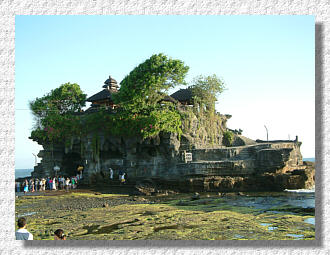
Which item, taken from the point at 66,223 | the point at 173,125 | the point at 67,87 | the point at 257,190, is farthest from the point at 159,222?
the point at 67,87

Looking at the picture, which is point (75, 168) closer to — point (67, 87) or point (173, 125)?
point (67, 87)

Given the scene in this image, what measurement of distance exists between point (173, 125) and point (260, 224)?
15642mm

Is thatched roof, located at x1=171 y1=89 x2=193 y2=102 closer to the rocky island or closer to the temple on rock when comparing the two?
the temple on rock

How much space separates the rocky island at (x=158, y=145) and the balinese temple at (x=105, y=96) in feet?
12.1

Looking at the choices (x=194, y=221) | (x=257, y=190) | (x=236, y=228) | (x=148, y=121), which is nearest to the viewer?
(x=236, y=228)

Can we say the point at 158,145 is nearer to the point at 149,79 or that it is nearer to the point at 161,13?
the point at 149,79

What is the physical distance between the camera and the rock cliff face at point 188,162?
74.7 ft

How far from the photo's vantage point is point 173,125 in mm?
26250

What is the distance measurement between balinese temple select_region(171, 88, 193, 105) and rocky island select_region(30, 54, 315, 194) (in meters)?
0.77

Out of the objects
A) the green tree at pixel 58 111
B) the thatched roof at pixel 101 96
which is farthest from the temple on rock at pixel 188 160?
the green tree at pixel 58 111

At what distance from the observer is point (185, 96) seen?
3381cm

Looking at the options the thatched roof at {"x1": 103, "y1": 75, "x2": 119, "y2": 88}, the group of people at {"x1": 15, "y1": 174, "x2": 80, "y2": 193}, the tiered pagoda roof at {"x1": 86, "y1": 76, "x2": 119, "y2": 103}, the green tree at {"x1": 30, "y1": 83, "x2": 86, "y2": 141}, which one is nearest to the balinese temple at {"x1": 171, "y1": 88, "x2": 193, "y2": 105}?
the tiered pagoda roof at {"x1": 86, "y1": 76, "x2": 119, "y2": 103}

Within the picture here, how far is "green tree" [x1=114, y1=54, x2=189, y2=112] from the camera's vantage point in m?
26.5

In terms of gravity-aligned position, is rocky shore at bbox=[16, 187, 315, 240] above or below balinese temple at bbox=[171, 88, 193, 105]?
below
